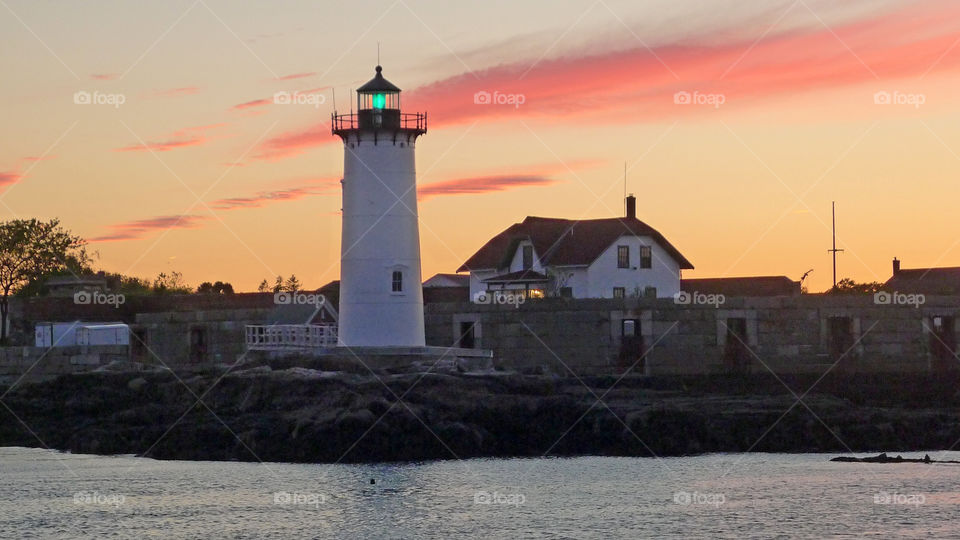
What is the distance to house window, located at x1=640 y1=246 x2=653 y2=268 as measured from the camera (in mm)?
70000

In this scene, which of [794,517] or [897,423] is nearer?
[794,517]

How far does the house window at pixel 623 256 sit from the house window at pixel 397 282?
60.7 ft

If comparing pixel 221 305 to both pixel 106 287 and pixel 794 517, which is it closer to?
pixel 106 287

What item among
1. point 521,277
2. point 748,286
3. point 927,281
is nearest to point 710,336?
point 521,277

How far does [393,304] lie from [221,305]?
81.8ft

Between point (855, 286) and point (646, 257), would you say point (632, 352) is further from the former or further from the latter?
point (855, 286)

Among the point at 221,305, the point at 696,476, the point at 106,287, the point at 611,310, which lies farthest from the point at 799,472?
the point at 106,287

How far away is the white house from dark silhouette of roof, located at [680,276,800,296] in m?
18.0

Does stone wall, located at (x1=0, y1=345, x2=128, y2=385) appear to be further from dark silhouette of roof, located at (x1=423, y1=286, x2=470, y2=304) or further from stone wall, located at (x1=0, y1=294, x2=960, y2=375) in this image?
dark silhouette of roof, located at (x1=423, y1=286, x2=470, y2=304)

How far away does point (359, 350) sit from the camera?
51.5 metres

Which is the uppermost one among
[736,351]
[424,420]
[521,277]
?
[521,277]

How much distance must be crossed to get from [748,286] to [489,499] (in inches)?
2332

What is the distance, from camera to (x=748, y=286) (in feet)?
305

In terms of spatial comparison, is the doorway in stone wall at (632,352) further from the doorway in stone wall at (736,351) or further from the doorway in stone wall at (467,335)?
the doorway in stone wall at (467,335)
